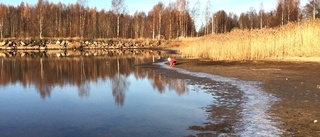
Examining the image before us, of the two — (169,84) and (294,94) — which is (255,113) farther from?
(169,84)

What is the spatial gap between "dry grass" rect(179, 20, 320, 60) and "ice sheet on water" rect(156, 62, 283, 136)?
7.84 meters

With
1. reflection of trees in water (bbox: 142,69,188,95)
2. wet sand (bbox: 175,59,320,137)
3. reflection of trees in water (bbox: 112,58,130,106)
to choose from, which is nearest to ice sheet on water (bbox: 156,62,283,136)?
wet sand (bbox: 175,59,320,137)

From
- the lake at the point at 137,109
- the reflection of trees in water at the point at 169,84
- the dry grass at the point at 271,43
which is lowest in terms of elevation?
the lake at the point at 137,109

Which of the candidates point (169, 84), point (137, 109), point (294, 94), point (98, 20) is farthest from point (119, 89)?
point (98, 20)

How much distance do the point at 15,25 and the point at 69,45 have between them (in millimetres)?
30999

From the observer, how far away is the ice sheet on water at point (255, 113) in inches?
203

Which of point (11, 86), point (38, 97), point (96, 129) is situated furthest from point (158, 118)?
point (11, 86)

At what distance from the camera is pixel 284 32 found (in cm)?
1781

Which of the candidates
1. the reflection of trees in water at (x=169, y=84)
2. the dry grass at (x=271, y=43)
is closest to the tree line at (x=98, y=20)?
the dry grass at (x=271, y=43)

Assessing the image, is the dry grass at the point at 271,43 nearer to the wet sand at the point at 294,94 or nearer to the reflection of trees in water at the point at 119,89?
the wet sand at the point at 294,94

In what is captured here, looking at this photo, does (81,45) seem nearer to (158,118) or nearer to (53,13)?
(53,13)

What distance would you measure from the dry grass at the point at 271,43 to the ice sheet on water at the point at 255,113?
784 centimetres

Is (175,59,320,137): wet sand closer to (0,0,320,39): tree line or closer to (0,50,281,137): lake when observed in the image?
(0,50,281,137): lake

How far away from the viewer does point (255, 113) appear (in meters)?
6.34
